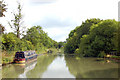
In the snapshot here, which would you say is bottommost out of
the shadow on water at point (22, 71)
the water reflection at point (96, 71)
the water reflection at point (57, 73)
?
the shadow on water at point (22, 71)

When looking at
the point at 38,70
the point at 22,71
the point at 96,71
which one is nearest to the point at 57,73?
the point at 38,70

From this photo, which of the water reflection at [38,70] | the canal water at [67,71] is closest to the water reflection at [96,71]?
the canal water at [67,71]

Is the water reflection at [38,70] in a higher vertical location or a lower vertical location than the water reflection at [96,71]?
lower

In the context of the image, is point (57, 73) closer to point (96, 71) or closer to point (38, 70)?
point (38, 70)

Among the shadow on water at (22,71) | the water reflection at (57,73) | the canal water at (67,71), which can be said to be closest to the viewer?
the canal water at (67,71)

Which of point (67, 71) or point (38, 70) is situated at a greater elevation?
point (67, 71)

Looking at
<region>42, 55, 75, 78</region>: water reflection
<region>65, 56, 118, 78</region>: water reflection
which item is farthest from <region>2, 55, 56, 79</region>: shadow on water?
<region>65, 56, 118, 78</region>: water reflection

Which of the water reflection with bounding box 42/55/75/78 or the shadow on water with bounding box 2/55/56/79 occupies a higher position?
the water reflection with bounding box 42/55/75/78

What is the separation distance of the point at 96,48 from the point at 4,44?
19109mm

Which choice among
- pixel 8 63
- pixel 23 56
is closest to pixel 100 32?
pixel 23 56

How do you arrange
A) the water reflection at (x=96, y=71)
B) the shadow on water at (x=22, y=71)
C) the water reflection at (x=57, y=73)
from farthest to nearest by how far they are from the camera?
the shadow on water at (x=22, y=71)
the water reflection at (x=57, y=73)
the water reflection at (x=96, y=71)

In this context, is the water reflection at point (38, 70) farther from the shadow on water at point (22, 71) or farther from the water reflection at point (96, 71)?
the water reflection at point (96, 71)

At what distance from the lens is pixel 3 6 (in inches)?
990

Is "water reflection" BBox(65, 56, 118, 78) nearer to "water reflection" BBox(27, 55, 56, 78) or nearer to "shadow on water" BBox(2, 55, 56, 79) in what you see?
"water reflection" BBox(27, 55, 56, 78)
